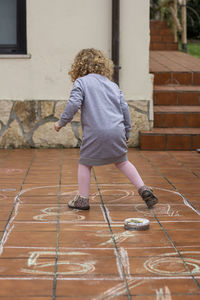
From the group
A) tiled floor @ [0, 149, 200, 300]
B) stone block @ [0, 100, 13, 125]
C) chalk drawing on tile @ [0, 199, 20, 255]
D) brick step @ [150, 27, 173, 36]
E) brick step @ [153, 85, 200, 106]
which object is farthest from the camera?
brick step @ [150, 27, 173, 36]

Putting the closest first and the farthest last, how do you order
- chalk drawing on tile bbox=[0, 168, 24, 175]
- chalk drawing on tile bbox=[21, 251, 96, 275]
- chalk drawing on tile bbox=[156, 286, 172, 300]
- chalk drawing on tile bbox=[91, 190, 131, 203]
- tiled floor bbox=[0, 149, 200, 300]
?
chalk drawing on tile bbox=[156, 286, 172, 300], tiled floor bbox=[0, 149, 200, 300], chalk drawing on tile bbox=[21, 251, 96, 275], chalk drawing on tile bbox=[91, 190, 131, 203], chalk drawing on tile bbox=[0, 168, 24, 175]

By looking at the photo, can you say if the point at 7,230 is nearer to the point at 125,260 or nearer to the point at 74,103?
the point at 125,260

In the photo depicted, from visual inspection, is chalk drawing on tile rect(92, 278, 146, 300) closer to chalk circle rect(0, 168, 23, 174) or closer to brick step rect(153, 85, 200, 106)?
chalk circle rect(0, 168, 23, 174)

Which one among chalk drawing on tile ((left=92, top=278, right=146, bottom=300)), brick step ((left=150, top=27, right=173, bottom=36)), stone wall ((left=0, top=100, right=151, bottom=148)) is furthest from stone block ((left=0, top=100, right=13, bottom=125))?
brick step ((left=150, top=27, right=173, bottom=36))

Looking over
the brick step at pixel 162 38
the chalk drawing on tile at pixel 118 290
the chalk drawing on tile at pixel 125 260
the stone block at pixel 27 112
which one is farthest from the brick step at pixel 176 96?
the chalk drawing on tile at pixel 118 290

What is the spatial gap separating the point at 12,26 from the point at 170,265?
5.67m

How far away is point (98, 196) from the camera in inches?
204

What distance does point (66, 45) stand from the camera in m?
7.95

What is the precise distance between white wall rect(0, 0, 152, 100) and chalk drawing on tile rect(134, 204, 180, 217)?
3.45m

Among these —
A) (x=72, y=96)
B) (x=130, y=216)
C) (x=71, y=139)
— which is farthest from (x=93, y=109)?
(x=71, y=139)

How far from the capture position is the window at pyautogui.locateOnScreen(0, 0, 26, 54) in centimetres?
805

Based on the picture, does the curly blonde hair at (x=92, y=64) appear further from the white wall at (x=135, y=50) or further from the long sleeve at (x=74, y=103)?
the white wall at (x=135, y=50)

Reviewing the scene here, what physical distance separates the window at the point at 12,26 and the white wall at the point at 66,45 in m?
0.17

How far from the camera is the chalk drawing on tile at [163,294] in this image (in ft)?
9.36
